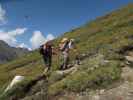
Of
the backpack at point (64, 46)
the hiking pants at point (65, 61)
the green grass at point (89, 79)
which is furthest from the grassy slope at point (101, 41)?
the green grass at point (89, 79)

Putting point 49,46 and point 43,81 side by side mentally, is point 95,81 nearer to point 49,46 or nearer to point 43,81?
point 43,81

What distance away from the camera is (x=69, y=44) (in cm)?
2486

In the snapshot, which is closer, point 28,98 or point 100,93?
point 100,93

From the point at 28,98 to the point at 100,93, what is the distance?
446 cm

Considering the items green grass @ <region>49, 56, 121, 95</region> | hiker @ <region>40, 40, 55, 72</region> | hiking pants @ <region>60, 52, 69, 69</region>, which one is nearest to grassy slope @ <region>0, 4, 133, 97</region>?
hiker @ <region>40, 40, 55, 72</region>

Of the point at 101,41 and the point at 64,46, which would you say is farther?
the point at 101,41

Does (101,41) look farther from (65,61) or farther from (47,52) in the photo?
(65,61)

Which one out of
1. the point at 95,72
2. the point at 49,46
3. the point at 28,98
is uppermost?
the point at 49,46

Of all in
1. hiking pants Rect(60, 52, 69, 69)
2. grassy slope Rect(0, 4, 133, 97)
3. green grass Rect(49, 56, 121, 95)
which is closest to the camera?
green grass Rect(49, 56, 121, 95)

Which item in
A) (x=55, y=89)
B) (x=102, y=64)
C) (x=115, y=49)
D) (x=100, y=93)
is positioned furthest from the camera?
(x=115, y=49)

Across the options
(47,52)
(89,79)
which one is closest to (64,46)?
(47,52)

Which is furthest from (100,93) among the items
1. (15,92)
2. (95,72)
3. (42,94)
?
(15,92)

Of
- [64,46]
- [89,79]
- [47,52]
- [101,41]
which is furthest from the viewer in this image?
[101,41]

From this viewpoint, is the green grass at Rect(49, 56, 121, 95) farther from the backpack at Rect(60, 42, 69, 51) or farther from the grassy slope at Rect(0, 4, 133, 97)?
the backpack at Rect(60, 42, 69, 51)
